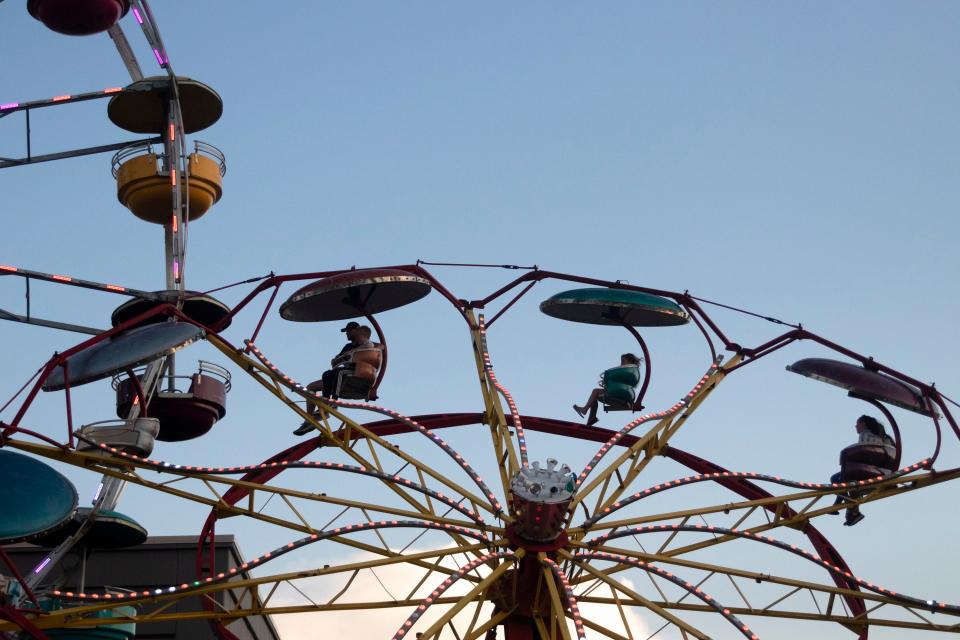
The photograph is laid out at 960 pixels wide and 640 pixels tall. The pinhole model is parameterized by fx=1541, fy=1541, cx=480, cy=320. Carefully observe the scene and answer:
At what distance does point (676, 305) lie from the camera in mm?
22453

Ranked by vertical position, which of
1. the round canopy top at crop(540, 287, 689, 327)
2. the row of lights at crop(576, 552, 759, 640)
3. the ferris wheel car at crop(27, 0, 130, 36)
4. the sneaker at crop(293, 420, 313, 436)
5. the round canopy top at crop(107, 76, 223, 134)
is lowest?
the row of lights at crop(576, 552, 759, 640)

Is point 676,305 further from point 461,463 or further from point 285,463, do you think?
point 285,463

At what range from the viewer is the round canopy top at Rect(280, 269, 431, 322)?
21.2m

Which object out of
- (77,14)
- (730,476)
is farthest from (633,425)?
(77,14)

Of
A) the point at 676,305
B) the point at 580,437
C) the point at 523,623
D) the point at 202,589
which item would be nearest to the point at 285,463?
the point at 202,589

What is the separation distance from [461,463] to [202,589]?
3620 mm

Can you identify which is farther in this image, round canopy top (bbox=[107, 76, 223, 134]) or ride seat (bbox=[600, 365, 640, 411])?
round canopy top (bbox=[107, 76, 223, 134])

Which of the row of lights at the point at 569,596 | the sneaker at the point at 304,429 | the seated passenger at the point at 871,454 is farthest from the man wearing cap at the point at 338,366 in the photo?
the seated passenger at the point at 871,454

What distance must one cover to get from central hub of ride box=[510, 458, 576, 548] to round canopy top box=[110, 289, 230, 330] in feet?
17.8

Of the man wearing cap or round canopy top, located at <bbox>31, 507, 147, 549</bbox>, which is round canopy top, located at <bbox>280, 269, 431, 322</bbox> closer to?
Answer: the man wearing cap

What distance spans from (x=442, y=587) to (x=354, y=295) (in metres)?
5.29

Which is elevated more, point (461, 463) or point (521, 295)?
point (521, 295)

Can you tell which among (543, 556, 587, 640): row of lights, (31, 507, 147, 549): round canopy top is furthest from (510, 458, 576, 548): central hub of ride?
(31, 507, 147, 549): round canopy top

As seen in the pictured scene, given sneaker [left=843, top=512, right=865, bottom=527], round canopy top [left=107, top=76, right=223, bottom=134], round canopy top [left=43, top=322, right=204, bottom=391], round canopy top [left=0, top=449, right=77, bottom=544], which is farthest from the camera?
round canopy top [left=107, top=76, right=223, bottom=134]
